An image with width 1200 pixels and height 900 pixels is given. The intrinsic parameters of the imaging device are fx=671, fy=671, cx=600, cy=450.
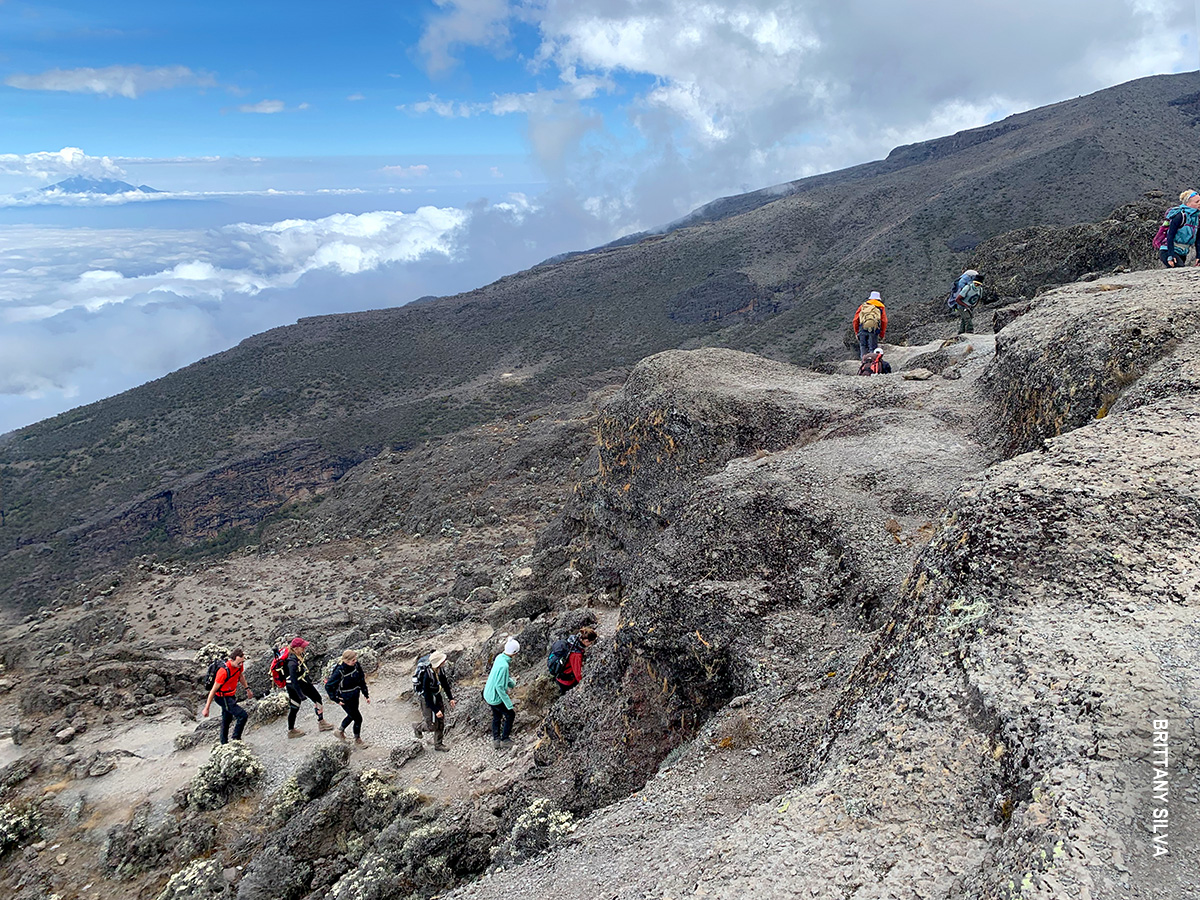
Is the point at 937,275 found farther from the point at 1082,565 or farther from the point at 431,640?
the point at 1082,565

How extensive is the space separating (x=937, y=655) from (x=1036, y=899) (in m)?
1.76

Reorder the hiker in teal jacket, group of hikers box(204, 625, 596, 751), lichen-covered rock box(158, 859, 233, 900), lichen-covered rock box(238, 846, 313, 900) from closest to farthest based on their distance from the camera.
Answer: lichen-covered rock box(238, 846, 313, 900)
lichen-covered rock box(158, 859, 233, 900)
the hiker in teal jacket
group of hikers box(204, 625, 596, 751)

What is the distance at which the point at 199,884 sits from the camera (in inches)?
352

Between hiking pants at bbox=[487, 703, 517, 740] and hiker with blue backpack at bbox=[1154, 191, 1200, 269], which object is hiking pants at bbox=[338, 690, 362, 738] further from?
hiker with blue backpack at bbox=[1154, 191, 1200, 269]

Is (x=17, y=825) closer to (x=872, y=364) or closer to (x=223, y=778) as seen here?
(x=223, y=778)

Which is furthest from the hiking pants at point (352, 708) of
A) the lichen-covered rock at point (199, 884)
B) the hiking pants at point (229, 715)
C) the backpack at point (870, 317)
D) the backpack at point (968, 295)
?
the backpack at point (968, 295)

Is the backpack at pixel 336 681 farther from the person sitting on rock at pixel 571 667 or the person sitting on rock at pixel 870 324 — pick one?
the person sitting on rock at pixel 870 324

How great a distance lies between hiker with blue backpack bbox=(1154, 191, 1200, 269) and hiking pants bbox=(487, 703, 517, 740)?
12.6 m

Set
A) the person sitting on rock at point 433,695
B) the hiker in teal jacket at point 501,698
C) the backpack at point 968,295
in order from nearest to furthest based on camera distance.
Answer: the hiker in teal jacket at point 501,698, the person sitting on rock at point 433,695, the backpack at point 968,295

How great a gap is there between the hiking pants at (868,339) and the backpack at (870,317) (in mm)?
77

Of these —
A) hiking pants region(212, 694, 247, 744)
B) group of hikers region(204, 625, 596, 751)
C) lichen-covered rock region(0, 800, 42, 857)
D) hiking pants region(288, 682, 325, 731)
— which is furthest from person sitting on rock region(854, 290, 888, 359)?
lichen-covered rock region(0, 800, 42, 857)

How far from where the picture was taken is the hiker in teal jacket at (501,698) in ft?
32.3

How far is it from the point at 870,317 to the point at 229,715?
51.4 feet

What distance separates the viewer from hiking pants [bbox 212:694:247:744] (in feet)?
38.0
